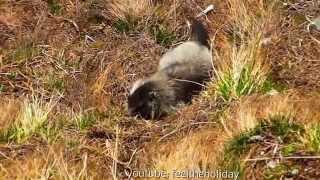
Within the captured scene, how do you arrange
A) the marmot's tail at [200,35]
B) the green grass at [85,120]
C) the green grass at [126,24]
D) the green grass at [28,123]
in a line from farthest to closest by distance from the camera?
the green grass at [126,24]
the marmot's tail at [200,35]
the green grass at [85,120]
the green grass at [28,123]

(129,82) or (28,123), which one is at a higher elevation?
(129,82)

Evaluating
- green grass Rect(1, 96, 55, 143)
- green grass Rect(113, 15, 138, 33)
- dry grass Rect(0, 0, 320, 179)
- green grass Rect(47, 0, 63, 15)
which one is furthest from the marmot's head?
green grass Rect(47, 0, 63, 15)

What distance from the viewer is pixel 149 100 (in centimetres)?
562

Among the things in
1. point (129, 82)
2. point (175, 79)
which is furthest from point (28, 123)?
point (175, 79)

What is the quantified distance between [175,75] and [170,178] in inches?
75.3

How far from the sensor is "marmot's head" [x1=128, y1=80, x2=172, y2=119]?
217 inches

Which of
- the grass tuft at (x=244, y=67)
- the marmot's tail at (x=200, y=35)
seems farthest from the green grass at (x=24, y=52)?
the grass tuft at (x=244, y=67)

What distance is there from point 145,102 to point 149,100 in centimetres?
5

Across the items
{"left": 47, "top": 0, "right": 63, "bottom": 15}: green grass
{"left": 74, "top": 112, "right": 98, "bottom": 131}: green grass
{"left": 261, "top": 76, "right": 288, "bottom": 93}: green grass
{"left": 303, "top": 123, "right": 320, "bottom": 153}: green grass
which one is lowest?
{"left": 74, "top": 112, "right": 98, "bottom": 131}: green grass

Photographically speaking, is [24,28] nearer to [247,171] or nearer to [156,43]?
[156,43]

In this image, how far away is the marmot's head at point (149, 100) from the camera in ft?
18.1

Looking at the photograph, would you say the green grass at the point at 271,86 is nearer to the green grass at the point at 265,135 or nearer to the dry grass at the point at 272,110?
the dry grass at the point at 272,110

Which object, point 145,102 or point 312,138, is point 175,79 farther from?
point 312,138

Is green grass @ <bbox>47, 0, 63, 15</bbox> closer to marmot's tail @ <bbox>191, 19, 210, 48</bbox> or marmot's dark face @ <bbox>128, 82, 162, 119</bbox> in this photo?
marmot's tail @ <bbox>191, 19, 210, 48</bbox>
